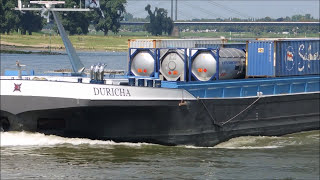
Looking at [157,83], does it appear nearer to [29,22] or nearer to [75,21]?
[75,21]

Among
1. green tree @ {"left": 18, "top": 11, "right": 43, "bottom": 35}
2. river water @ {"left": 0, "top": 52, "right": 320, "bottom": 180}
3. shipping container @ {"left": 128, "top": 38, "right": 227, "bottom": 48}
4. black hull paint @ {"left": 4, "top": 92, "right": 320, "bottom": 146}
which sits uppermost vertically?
green tree @ {"left": 18, "top": 11, "right": 43, "bottom": 35}

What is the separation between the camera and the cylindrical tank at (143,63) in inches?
1359

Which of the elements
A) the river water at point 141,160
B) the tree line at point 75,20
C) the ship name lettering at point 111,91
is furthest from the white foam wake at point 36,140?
the tree line at point 75,20

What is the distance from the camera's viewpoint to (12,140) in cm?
3133

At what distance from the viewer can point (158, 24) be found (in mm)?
152875

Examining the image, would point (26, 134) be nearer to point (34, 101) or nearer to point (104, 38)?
point (34, 101)

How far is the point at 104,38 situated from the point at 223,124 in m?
88.1

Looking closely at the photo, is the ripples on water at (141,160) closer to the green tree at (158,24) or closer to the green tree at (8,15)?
the green tree at (8,15)

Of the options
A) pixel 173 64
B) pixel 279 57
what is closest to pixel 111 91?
pixel 173 64

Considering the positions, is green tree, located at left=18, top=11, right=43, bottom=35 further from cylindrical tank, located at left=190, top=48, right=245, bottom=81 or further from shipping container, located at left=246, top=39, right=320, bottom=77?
cylindrical tank, located at left=190, top=48, right=245, bottom=81

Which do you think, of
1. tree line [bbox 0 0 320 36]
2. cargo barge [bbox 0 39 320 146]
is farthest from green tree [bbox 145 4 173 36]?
cargo barge [bbox 0 39 320 146]

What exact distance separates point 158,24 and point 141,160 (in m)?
124

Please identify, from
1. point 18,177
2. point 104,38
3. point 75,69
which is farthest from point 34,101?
point 104,38

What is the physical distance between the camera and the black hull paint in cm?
3097
